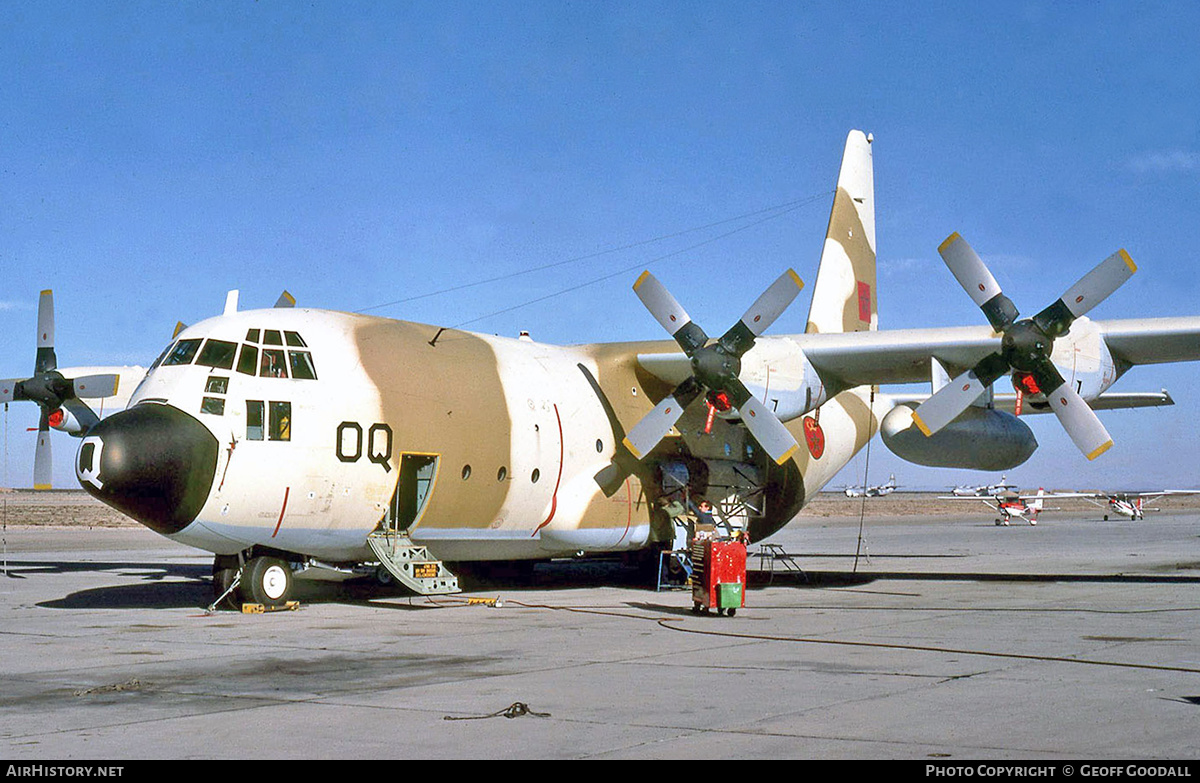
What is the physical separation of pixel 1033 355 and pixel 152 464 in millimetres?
12757

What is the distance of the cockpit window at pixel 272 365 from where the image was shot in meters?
15.7

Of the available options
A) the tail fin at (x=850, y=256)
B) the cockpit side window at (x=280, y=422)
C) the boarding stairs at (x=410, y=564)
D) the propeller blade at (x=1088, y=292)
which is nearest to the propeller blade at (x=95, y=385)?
the cockpit side window at (x=280, y=422)

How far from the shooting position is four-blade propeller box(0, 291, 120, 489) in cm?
2191

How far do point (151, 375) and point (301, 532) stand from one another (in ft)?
9.45

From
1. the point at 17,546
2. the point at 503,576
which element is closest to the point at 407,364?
the point at 503,576

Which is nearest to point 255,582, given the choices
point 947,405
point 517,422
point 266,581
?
point 266,581

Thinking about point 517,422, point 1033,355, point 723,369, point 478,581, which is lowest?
point 478,581

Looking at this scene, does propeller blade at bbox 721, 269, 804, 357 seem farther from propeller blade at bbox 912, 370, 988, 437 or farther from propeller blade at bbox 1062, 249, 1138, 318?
propeller blade at bbox 1062, 249, 1138, 318

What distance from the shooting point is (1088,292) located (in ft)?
59.6

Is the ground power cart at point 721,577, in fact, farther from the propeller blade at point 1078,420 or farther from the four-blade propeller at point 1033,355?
the propeller blade at point 1078,420

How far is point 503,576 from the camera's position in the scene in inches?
906

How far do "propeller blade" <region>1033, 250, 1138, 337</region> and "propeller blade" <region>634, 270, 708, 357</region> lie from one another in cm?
540

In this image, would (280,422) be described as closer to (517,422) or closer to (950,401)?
(517,422)
